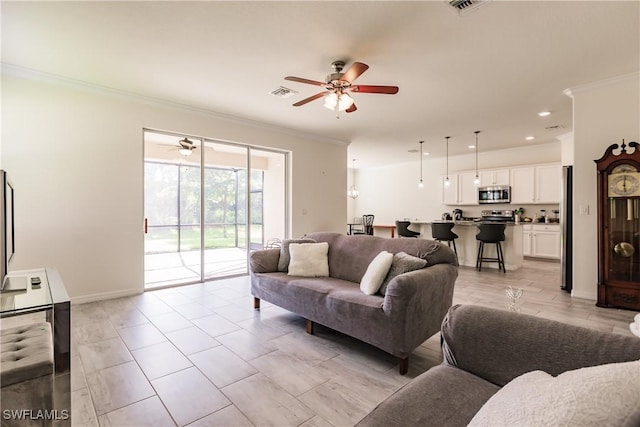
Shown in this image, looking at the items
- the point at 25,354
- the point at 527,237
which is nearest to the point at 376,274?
the point at 25,354

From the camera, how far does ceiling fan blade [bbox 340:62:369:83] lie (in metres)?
2.52

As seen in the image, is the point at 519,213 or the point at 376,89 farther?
the point at 519,213

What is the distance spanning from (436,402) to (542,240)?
24.2ft

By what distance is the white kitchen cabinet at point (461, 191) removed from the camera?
7980mm

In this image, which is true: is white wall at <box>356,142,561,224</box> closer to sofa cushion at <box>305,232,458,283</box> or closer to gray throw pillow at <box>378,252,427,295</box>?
sofa cushion at <box>305,232,458,283</box>

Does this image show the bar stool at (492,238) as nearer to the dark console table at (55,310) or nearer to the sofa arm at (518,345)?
the sofa arm at (518,345)

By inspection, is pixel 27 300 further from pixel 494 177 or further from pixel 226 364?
pixel 494 177

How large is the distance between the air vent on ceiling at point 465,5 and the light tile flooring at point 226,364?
276 centimetres

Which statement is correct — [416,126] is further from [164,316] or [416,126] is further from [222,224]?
[164,316]

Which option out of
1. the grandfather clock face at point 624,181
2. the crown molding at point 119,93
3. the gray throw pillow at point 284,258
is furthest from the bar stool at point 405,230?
the gray throw pillow at point 284,258

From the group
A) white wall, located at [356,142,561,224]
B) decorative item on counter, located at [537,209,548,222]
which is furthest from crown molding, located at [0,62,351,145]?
decorative item on counter, located at [537,209,548,222]

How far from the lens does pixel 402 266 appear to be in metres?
2.60

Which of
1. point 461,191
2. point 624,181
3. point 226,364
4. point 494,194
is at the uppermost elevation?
point 461,191

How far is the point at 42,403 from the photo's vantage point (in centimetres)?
136
